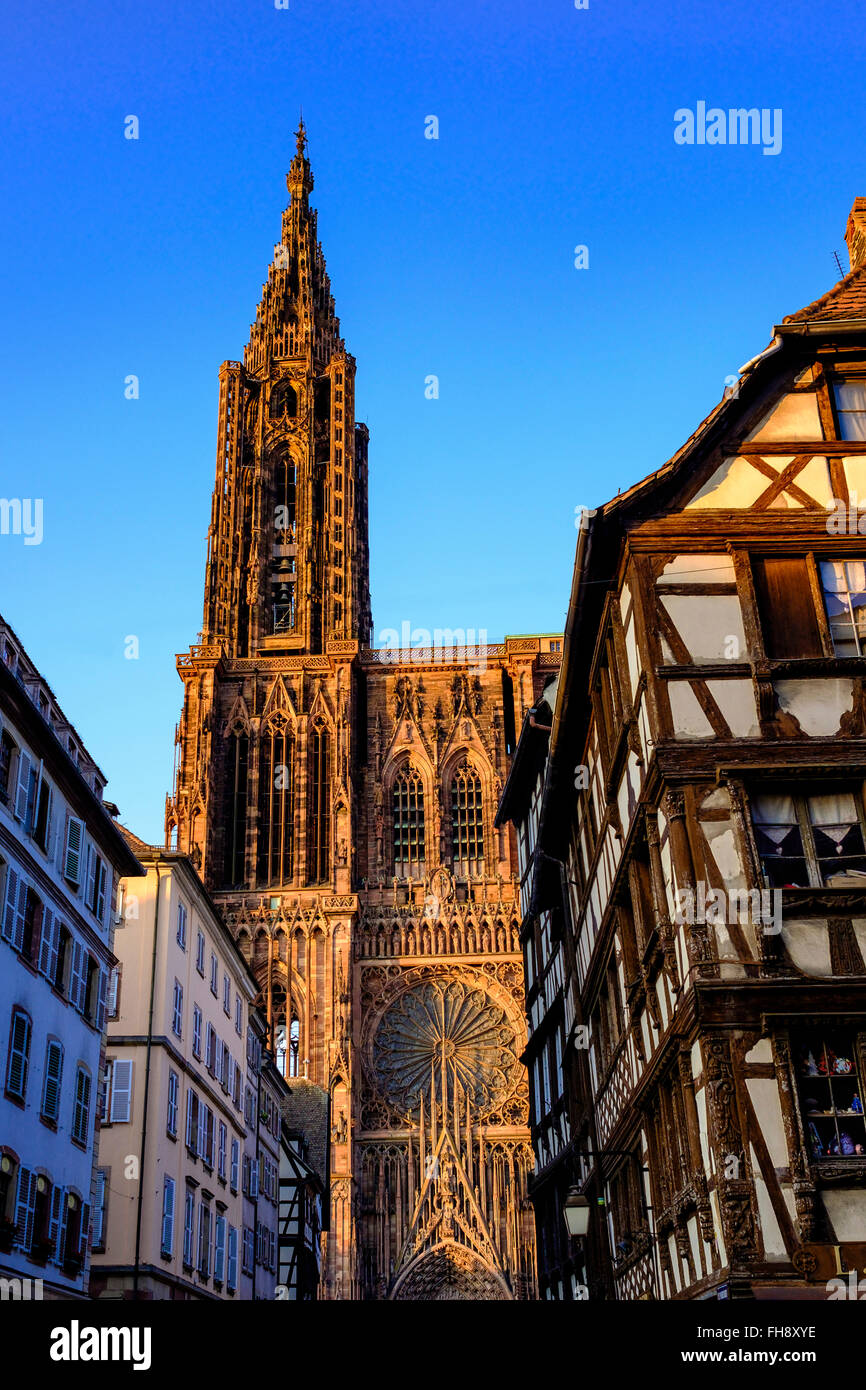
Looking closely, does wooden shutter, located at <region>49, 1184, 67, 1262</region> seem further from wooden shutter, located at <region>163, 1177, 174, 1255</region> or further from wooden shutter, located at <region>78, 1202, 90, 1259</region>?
wooden shutter, located at <region>163, 1177, 174, 1255</region>

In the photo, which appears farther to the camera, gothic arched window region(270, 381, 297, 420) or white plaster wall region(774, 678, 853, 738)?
gothic arched window region(270, 381, 297, 420)

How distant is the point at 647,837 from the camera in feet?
57.6

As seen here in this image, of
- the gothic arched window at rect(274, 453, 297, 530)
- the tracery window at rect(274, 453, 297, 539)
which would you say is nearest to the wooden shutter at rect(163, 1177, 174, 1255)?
the gothic arched window at rect(274, 453, 297, 530)

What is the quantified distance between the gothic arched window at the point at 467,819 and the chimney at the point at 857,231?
45.3m

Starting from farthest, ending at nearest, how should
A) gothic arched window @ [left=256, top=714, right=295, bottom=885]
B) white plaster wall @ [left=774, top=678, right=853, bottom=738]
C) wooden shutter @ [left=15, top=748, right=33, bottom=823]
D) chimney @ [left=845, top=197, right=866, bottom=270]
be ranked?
gothic arched window @ [left=256, top=714, right=295, bottom=885] < wooden shutter @ [left=15, top=748, right=33, bottom=823] < chimney @ [left=845, top=197, right=866, bottom=270] < white plaster wall @ [left=774, top=678, right=853, bottom=738]

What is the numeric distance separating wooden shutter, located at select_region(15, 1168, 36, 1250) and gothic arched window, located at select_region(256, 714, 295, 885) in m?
40.8

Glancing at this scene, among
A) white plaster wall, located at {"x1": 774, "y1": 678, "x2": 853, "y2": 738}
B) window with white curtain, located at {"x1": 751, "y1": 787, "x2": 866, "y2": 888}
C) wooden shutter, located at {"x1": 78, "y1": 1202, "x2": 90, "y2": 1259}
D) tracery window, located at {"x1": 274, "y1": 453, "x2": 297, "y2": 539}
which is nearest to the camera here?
window with white curtain, located at {"x1": 751, "y1": 787, "x2": 866, "y2": 888}

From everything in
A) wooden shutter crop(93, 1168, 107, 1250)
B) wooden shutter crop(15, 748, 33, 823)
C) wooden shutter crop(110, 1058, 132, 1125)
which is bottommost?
wooden shutter crop(93, 1168, 107, 1250)

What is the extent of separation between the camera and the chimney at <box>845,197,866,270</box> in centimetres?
2203

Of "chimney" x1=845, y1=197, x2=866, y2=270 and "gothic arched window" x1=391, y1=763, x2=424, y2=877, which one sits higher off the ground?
"gothic arched window" x1=391, y1=763, x2=424, y2=877

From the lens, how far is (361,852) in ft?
215

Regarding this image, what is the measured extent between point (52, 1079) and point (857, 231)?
58.5 feet
